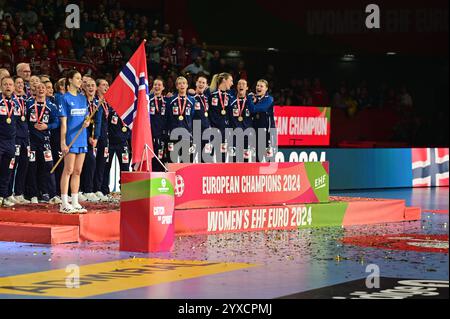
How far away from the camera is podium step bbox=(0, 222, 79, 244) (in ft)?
44.1

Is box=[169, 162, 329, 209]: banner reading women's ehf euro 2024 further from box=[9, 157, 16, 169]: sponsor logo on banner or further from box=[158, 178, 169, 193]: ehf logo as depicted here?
box=[9, 157, 16, 169]: sponsor logo on banner

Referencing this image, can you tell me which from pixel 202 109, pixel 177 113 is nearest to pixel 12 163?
pixel 177 113

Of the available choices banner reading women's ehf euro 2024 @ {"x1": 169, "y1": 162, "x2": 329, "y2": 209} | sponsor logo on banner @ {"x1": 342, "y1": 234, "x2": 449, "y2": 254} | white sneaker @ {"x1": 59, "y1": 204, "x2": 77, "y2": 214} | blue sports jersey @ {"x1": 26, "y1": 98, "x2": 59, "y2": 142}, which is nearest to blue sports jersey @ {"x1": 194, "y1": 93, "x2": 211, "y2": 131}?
banner reading women's ehf euro 2024 @ {"x1": 169, "y1": 162, "x2": 329, "y2": 209}

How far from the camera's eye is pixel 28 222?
559 inches

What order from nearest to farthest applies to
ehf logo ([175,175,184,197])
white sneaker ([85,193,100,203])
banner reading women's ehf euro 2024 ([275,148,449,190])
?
ehf logo ([175,175,184,197]) → white sneaker ([85,193,100,203]) → banner reading women's ehf euro 2024 ([275,148,449,190])

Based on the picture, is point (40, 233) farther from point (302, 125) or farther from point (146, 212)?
point (302, 125)

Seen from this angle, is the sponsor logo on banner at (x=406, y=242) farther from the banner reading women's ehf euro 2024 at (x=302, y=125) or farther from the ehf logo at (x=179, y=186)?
the banner reading women's ehf euro 2024 at (x=302, y=125)

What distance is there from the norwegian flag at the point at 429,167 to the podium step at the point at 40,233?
16.9m

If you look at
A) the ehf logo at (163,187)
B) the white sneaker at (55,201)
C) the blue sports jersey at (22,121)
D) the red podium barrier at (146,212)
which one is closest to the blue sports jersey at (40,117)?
the blue sports jersey at (22,121)

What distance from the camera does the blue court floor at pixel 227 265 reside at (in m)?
9.59

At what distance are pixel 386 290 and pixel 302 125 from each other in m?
16.4

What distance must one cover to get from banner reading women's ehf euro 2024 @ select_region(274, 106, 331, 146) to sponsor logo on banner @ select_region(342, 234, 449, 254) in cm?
989
